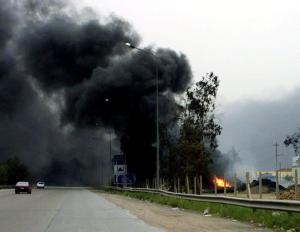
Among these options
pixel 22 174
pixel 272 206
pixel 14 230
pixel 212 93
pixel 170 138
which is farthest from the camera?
pixel 22 174

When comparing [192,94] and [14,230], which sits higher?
[192,94]

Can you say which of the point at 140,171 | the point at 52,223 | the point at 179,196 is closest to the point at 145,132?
the point at 140,171

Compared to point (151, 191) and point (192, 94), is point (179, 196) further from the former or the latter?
point (192, 94)

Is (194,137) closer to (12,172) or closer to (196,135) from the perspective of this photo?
(196,135)

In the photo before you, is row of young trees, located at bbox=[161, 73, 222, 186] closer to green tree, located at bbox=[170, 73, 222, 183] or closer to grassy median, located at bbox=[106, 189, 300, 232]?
green tree, located at bbox=[170, 73, 222, 183]

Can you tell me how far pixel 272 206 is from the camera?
1739cm

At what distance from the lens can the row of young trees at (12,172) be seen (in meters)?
141

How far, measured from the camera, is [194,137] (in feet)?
179

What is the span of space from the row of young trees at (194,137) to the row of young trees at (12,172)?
86177mm

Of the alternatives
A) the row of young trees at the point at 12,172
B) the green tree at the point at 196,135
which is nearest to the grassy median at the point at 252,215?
the green tree at the point at 196,135

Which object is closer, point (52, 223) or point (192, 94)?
point (52, 223)

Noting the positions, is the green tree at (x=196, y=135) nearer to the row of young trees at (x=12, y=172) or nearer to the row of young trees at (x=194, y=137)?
the row of young trees at (x=194, y=137)

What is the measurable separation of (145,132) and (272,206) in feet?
214

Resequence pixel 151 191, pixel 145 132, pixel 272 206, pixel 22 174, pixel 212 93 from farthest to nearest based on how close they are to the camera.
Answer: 1. pixel 22 174
2. pixel 145 132
3. pixel 212 93
4. pixel 151 191
5. pixel 272 206
